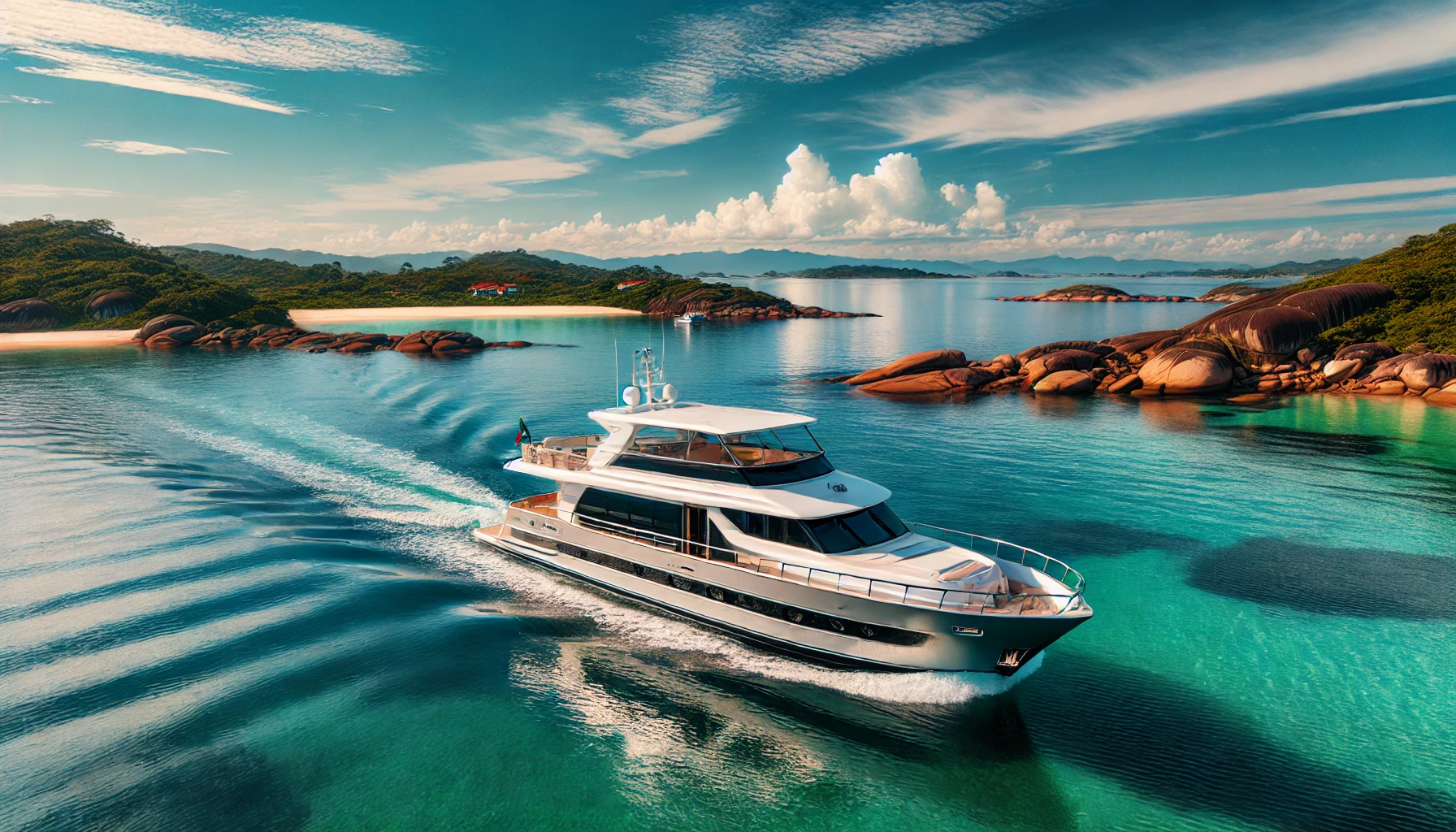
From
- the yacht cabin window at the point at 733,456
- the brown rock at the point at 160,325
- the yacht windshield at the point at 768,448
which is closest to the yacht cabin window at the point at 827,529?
the yacht cabin window at the point at 733,456

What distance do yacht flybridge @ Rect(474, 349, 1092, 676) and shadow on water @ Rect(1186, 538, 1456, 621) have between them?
467cm

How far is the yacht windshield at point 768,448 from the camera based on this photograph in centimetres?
1557

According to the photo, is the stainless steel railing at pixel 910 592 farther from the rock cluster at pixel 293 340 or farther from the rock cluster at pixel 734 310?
the rock cluster at pixel 734 310

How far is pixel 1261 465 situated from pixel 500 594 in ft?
99.8

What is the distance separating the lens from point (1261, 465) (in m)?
27.4

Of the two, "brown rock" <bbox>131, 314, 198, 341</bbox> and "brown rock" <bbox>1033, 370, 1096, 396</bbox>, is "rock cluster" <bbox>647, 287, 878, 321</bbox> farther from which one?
"brown rock" <bbox>1033, 370, 1096, 396</bbox>

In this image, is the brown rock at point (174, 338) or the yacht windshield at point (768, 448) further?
the brown rock at point (174, 338)

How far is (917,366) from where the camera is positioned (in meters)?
48.5

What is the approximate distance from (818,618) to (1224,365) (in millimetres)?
44820

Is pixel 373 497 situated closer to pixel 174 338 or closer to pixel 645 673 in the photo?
pixel 645 673

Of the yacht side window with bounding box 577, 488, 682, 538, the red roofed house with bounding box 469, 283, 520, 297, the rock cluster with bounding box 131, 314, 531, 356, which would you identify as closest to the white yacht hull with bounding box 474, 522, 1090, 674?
the yacht side window with bounding box 577, 488, 682, 538

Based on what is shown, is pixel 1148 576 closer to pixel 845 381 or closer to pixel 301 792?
pixel 301 792

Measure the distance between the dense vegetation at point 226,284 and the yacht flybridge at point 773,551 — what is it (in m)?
93.1

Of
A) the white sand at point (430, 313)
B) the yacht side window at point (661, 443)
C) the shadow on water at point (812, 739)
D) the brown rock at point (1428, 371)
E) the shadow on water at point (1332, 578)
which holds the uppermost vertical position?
the white sand at point (430, 313)
